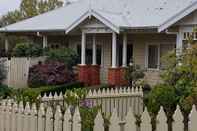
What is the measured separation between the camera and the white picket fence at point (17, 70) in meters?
24.5

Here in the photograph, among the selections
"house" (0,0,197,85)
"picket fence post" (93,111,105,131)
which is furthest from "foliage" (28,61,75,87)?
"picket fence post" (93,111,105,131)

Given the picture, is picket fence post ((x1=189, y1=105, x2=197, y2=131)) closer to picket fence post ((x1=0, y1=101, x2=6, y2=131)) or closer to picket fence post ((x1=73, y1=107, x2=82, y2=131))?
picket fence post ((x1=73, y1=107, x2=82, y2=131))

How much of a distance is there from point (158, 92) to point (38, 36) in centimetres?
2092

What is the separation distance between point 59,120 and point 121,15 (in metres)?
18.2

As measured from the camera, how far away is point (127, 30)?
23781 mm

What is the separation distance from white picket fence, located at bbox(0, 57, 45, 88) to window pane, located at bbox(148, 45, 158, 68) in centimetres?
607

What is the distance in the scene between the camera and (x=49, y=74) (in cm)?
2448

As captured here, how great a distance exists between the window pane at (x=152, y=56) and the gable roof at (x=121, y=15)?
1.64 m

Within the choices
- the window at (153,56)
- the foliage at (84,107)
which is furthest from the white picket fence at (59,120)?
the window at (153,56)

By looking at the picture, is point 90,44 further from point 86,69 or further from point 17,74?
point 17,74

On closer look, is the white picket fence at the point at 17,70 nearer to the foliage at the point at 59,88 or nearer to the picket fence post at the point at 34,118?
the foliage at the point at 59,88

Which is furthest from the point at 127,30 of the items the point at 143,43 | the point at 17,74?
the point at 17,74

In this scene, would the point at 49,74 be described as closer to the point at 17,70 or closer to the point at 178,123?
the point at 17,70

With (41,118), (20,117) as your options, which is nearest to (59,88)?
(20,117)
